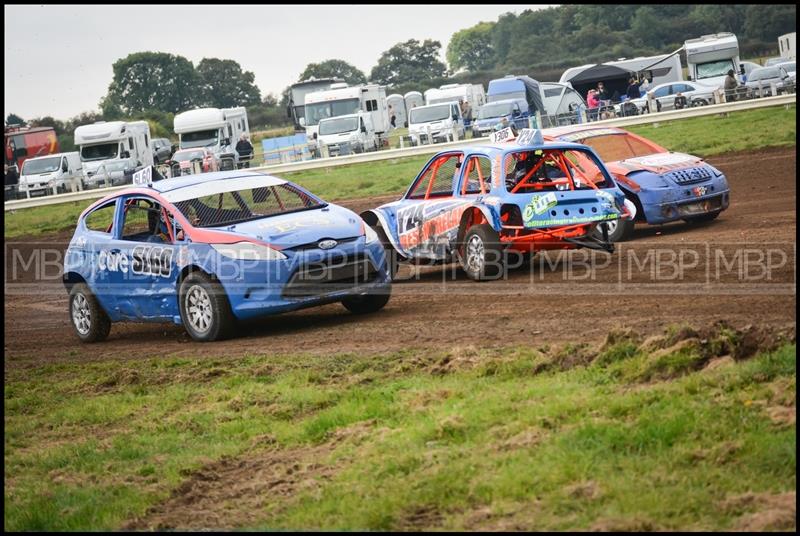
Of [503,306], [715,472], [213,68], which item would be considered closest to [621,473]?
[715,472]

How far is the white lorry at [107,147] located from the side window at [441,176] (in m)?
33.4

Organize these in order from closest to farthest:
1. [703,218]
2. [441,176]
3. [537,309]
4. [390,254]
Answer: [537,309]
[441,176]
[390,254]
[703,218]

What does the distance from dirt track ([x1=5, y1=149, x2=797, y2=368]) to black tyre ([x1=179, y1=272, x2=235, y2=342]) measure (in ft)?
0.52

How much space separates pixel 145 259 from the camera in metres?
12.3

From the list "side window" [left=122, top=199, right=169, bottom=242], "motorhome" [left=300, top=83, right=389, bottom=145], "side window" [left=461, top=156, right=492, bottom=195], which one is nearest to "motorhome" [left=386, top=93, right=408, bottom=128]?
"motorhome" [left=300, top=83, right=389, bottom=145]

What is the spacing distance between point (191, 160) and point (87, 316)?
31136mm

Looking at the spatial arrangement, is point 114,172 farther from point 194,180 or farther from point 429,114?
point 194,180

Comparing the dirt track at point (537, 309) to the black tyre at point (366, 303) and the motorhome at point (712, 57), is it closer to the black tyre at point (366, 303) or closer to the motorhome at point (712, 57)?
the black tyre at point (366, 303)

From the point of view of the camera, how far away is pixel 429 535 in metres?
5.50

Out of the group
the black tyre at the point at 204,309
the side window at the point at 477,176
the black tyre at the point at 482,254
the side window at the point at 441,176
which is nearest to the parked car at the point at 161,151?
the side window at the point at 441,176

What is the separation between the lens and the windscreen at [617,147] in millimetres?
16203

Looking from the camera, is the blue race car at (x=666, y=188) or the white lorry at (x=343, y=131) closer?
the blue race car at (x=666, y=188)

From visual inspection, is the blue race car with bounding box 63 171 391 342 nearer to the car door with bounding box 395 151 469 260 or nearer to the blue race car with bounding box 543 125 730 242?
the car door with bounding box 395 151 469 260

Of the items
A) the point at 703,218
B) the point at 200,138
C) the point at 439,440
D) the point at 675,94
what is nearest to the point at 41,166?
the point at 200,138
